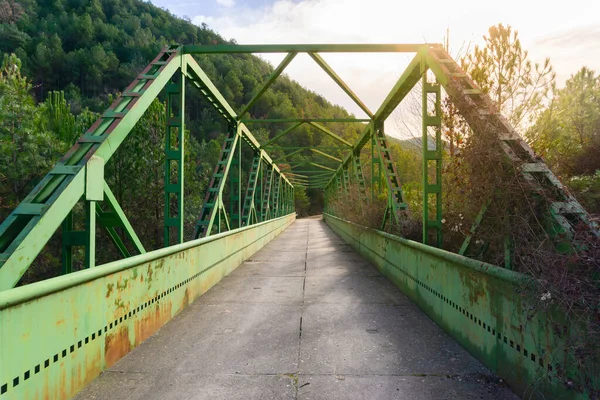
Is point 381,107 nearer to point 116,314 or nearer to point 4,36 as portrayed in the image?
point 116,314

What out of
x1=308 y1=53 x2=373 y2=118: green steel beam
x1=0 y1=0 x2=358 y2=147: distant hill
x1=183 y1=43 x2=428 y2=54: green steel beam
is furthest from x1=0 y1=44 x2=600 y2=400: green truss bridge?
x1=0 y1=0 x2=358 y2=147: distant hill

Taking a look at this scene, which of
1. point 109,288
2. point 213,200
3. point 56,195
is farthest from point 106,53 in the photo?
point 109,288

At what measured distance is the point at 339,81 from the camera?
858 centimetres

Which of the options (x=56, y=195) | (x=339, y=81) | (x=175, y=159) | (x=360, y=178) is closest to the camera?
(x=56, y=195)

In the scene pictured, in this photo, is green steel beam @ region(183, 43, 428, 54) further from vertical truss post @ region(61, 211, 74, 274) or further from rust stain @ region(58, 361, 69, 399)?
rust stain @ region(58, 361, 69, 399)

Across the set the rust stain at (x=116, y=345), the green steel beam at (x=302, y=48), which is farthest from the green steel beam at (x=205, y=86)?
the rust stain at (x=116, y=345)

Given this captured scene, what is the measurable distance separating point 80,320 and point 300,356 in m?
1.83

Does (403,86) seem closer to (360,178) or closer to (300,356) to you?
(300,356)

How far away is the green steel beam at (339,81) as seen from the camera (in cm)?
788

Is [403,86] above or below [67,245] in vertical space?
above

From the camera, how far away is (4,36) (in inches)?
2633

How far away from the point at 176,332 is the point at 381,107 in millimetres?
7265

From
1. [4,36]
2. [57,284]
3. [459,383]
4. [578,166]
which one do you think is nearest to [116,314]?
[57,284]

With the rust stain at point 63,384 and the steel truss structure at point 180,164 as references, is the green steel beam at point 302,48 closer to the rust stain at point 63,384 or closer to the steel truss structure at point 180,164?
the steel truss structure at point 180,164
